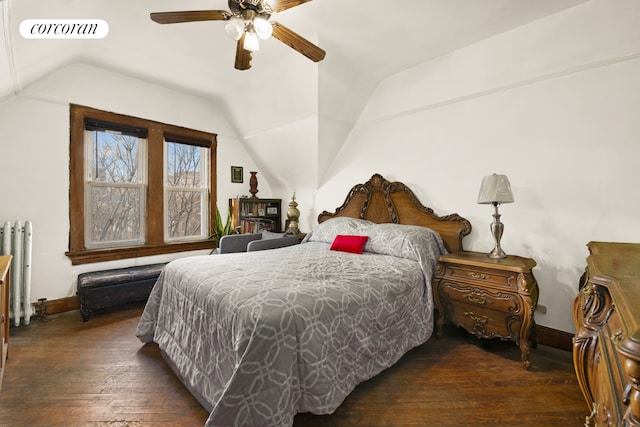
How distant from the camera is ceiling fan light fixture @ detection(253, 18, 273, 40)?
5.43 ft

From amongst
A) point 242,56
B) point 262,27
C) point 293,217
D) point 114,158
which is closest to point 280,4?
point 262,27

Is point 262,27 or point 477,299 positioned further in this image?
point 477,299

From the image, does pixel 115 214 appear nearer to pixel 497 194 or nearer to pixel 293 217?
Answer: pixel 293 217

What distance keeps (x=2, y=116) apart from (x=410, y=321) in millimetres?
4098

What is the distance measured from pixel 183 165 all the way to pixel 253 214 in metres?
1.20

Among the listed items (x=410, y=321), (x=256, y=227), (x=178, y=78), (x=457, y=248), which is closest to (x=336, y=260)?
(x=410, y=321)

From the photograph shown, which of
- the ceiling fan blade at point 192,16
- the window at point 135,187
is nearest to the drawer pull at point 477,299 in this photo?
the ceiling fan blade at point 192,16

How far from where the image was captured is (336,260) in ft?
7.57

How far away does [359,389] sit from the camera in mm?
1740

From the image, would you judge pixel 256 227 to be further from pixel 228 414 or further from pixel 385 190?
pixel 228 414

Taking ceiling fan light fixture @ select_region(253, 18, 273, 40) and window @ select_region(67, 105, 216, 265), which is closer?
ceiling fan light fixture @ select_region(253, 18, 273, 40)

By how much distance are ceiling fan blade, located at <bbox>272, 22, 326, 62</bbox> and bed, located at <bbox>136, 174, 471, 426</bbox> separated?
153 centimetres

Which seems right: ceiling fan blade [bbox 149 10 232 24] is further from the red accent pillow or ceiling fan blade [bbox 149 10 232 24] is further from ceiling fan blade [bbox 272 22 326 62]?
the red accent pillow

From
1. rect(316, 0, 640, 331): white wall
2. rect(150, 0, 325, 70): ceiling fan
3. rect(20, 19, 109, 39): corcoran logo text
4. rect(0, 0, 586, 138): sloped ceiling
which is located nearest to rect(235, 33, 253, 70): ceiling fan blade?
rect(150, 0, 325, 70): ceiling fan
